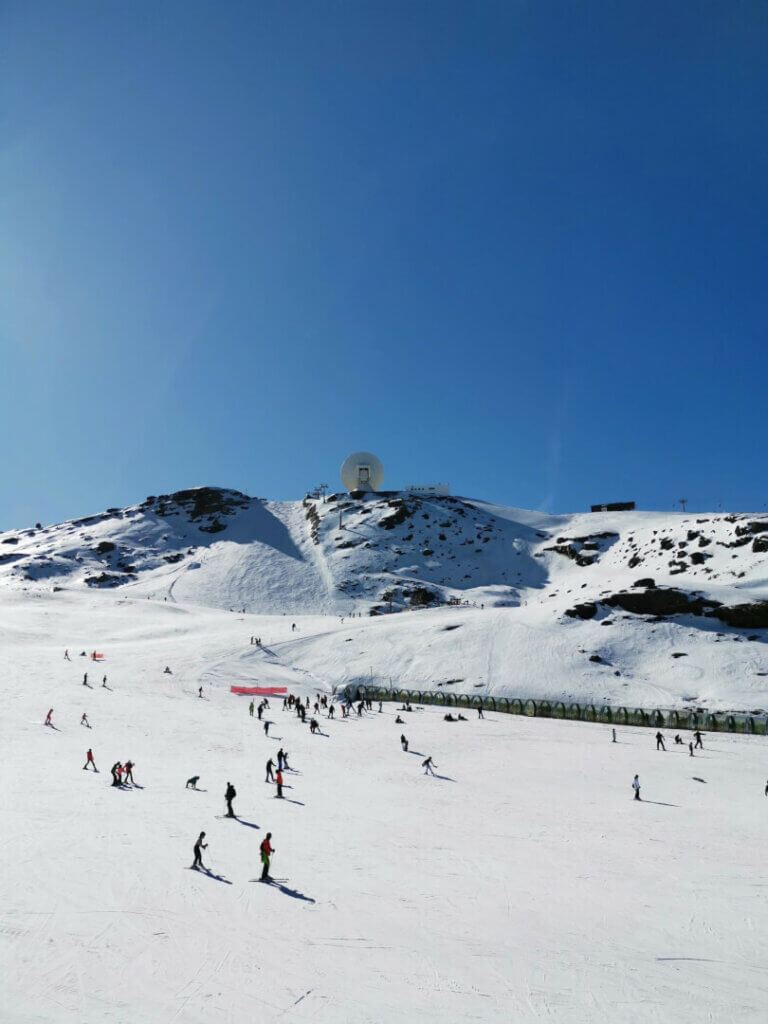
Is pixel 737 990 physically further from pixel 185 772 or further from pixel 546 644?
pixel 546 644

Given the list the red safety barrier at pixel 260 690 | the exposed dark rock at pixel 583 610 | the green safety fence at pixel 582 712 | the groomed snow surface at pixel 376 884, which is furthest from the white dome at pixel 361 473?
the groomed snow surface at pixel 376 884

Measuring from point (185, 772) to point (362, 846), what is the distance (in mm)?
11101

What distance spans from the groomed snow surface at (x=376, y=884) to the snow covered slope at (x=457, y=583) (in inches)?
742

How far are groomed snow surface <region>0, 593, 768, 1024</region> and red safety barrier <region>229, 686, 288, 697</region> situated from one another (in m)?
12.4

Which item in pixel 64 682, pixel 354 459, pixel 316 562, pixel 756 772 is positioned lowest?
pixel 756 772

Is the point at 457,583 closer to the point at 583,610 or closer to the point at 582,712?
the point at 583,610

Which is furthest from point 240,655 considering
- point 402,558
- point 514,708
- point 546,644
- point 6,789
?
point 402,558

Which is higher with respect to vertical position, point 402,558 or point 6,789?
point 402,558

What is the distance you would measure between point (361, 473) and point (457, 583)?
169ft

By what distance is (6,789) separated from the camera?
2028 centimetres

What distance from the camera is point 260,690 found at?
1825 inches

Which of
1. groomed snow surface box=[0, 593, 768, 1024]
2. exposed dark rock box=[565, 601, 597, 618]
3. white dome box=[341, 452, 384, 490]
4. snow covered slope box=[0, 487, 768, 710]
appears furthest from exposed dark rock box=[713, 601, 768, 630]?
white dome box=[341, 452, 384, 490]

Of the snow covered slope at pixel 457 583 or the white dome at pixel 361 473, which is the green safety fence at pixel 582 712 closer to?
the snow covered slope at pixel 457 583

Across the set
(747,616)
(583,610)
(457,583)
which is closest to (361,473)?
(457,583)
